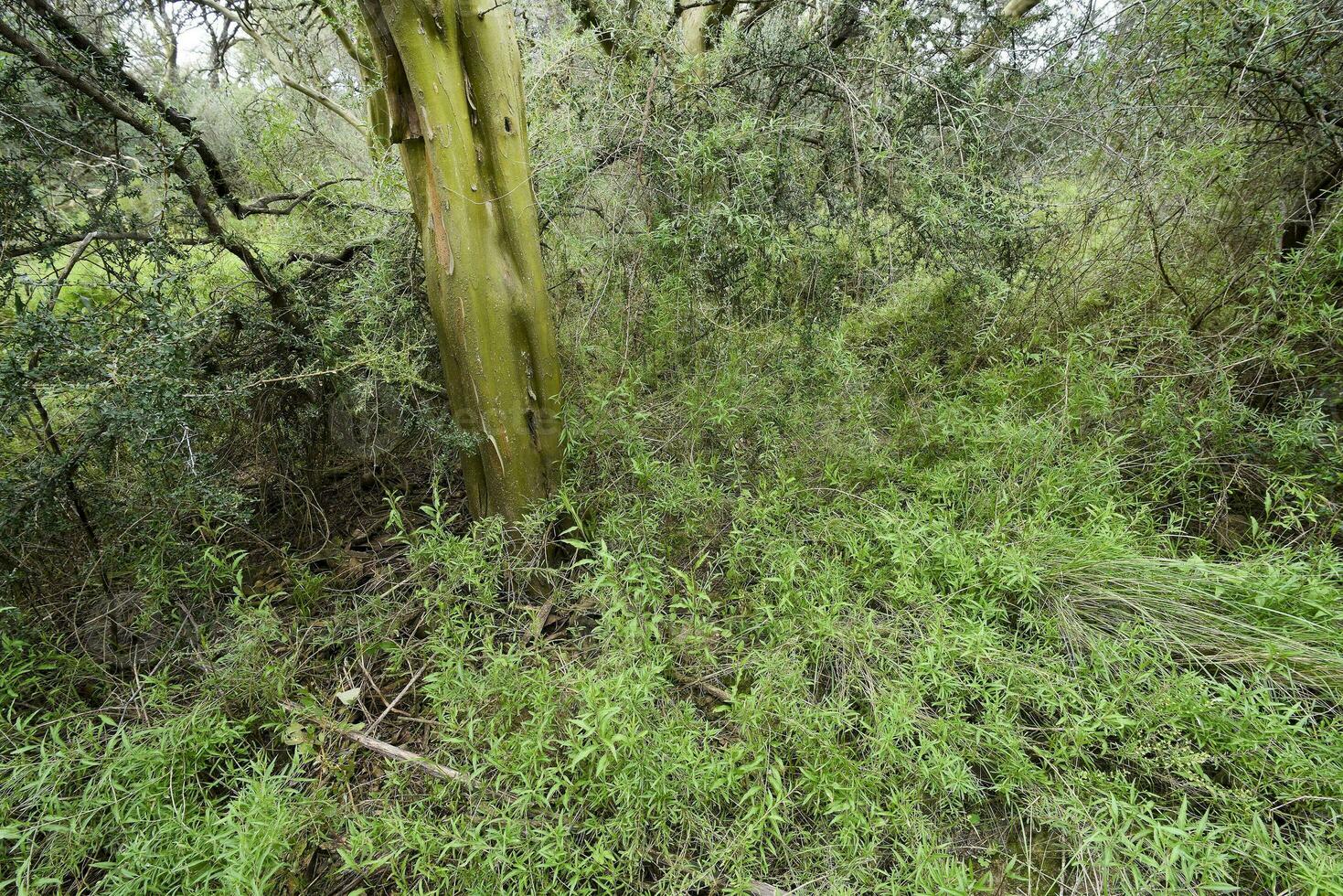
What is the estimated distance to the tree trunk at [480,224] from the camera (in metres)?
2.39

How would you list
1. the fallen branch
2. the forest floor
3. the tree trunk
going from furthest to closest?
the tree trunk, the fallen branch, the forest floor

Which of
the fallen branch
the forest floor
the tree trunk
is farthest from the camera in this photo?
the tree trunk

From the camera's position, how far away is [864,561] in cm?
261

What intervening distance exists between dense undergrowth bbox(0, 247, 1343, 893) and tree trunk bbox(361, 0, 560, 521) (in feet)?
0.94

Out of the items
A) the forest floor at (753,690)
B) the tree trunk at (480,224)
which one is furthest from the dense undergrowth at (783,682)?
the tree trunk at (480,224)

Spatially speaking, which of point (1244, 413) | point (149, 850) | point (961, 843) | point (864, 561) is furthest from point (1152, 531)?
point (149, 850)

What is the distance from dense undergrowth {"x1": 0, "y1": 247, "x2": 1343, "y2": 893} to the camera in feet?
6.06

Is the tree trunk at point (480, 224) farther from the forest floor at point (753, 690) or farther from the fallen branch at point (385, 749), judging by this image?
the fallen branch at point (385, 749)

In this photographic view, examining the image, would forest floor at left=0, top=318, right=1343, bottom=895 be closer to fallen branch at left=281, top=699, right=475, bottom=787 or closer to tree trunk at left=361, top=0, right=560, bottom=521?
fallen branch at left=281, top=699, right=475, bottom=787

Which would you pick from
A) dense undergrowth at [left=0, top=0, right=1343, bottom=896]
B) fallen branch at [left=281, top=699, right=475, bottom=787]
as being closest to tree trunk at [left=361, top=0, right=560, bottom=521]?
dense undergrowth at [left=0, top=0, right=1343, bottom=896]

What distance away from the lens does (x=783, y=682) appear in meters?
2.17

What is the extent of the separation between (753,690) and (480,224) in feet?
7.19

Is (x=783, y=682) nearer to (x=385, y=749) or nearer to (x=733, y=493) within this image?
(x=733, y=493)

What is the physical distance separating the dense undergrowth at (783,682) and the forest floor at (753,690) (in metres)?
0.02
